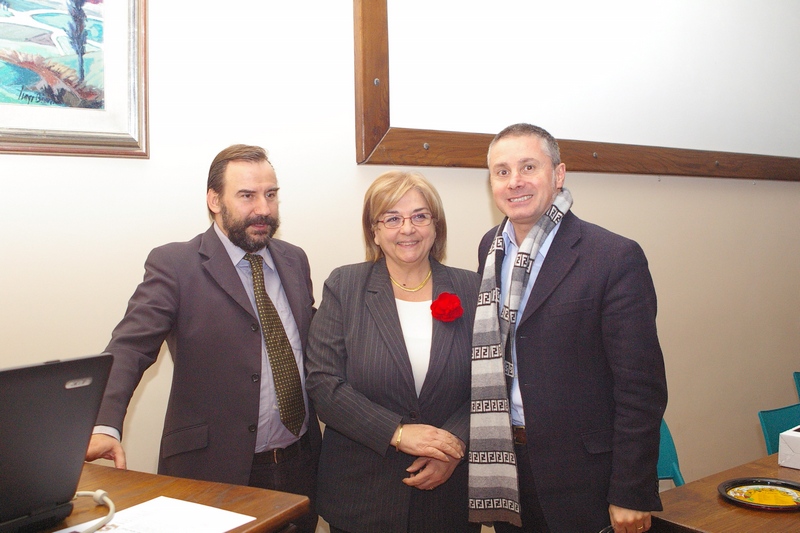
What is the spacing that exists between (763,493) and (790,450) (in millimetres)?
361

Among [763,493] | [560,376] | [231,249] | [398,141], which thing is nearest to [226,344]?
[231,249]

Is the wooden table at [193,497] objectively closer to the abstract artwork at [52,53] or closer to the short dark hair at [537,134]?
the short dark hair at [537,134]

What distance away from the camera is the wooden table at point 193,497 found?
132 cm

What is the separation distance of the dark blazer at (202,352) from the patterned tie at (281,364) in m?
0.04

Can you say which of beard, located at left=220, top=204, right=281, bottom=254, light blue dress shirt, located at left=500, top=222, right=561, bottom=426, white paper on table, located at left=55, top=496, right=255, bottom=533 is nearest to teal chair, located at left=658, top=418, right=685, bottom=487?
light blue dress shirt, located at left=500, top=222, right=561, bottom=426

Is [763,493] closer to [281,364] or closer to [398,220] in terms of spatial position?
[398,220]

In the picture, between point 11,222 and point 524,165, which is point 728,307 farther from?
point 11,222

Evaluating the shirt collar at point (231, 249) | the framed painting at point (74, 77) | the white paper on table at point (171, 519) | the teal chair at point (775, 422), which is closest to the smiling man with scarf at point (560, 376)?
the shirt collar at point (231, 249)

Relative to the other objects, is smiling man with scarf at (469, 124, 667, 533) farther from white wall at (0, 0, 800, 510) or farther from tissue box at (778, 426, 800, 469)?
white wall at (0, 0, 800, 510)

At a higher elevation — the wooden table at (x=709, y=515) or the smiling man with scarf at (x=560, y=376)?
the smiling man with scarf at (x=560, y=376)

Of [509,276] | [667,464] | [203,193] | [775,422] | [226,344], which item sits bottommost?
[667,464]

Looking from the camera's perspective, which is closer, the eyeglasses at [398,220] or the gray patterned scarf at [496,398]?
the gray patterned scarf at [496,398]

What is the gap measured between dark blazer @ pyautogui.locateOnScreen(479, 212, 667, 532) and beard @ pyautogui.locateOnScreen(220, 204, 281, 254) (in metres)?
0.88

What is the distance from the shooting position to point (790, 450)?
2229 mm
